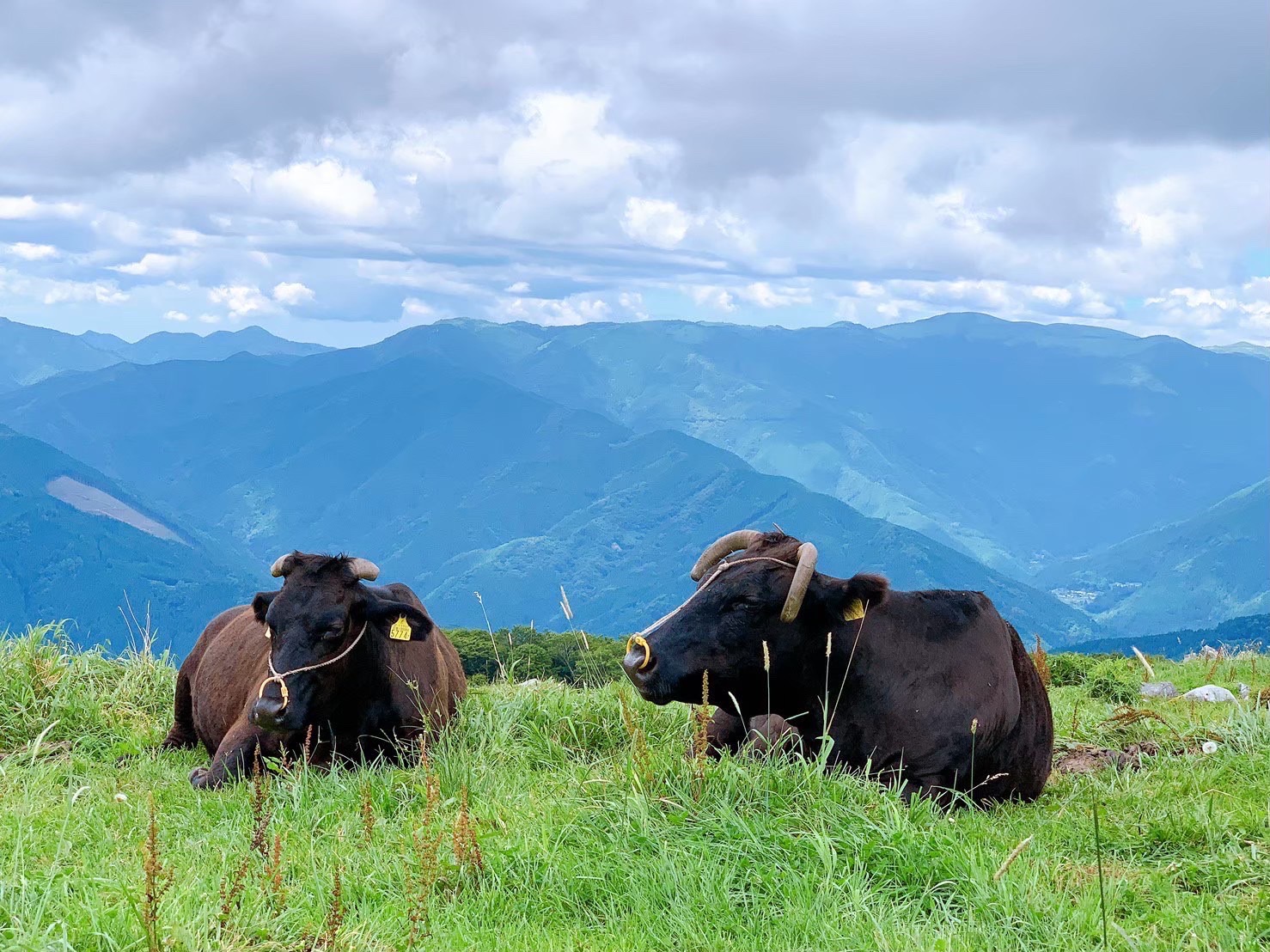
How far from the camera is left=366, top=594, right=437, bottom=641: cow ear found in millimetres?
9234

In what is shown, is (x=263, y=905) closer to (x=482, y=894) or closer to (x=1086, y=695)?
(x=482, y=894)

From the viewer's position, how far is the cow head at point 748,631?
794 centimetres

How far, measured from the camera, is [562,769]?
860 cm

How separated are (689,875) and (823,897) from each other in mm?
606

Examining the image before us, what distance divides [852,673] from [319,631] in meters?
3.80

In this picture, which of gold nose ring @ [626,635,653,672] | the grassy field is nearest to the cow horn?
the grassy field

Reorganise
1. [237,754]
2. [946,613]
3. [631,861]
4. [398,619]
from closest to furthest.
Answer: [631,861]
[946,613]
[237,754]
[398,619]

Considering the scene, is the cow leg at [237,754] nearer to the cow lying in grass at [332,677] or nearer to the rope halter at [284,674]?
the cow lying in grass at [332,677]

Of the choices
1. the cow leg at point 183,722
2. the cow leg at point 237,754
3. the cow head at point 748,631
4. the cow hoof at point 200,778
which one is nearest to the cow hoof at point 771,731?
the cow head at point 748,631

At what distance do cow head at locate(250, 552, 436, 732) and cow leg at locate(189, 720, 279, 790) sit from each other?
18.1 inches

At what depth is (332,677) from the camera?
29.6 ft

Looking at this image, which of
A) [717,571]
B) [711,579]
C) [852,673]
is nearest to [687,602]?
[711,579]

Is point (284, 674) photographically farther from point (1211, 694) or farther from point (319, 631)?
point (1211, 694)

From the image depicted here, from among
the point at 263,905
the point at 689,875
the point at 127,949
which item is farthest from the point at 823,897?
the point at 127,949
